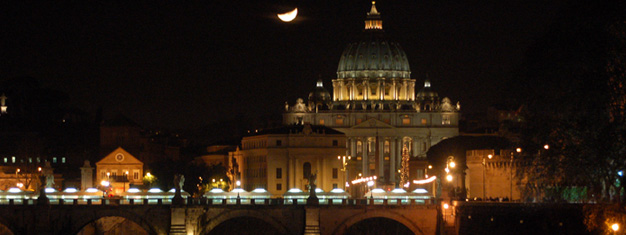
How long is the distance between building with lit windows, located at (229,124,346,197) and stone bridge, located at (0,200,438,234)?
60.1 meters

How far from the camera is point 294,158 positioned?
15288 centimetres

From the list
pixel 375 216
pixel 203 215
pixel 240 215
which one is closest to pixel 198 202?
pixel 203 215

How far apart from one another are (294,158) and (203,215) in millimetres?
64126

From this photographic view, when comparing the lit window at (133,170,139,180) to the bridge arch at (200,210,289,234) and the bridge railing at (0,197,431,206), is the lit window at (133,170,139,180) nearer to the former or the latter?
the bridge railing at (0,197,431,206)

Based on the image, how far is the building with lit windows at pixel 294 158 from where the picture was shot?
15112 cm

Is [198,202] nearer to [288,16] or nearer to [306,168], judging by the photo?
[288,16]

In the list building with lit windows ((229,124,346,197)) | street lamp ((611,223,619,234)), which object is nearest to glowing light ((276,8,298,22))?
street lamp ((611,223,619,234))

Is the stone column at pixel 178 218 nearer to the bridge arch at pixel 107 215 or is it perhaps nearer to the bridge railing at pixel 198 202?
the bridge railing at pixel 198 202

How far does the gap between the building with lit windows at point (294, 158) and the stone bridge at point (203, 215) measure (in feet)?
197

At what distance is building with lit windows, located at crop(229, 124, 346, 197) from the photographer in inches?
5950

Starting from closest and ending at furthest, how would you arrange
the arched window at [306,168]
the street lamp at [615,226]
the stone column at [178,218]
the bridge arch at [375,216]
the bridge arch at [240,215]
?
the street lamp at [615,226]
the stone column at [178,218]
the bridge arch at [375,216]
the bridge arch at [240,215]
the arched window at [306,168]

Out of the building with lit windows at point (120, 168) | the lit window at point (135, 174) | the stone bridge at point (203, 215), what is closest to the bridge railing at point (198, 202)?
the stone bridge at point (203, 215)

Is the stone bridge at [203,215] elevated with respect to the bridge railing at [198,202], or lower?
lower

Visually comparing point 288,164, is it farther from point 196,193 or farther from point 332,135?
point 196,193
